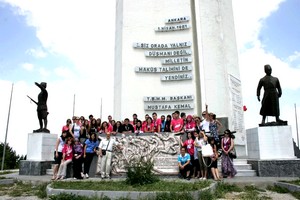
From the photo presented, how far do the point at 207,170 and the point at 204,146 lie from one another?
824 millimetres

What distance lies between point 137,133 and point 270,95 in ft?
15.6

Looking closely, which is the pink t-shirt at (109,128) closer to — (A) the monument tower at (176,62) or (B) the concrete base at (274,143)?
(A) the monument tower at (176,62)

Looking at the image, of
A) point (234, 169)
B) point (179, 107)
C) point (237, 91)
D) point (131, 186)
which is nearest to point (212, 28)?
point (237, 91)

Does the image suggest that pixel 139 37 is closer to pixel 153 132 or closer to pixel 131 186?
pixel 153 132

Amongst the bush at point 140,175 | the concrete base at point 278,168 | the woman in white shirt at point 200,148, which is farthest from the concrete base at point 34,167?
the concrete base at point 278,168

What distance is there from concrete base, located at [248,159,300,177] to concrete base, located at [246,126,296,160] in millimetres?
222

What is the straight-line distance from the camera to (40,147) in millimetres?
10719

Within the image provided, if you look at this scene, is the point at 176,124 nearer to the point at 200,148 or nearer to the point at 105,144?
the point at 200,148

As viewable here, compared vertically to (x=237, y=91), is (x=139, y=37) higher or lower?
higher

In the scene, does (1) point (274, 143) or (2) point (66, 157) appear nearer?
(1) point (274, 143)

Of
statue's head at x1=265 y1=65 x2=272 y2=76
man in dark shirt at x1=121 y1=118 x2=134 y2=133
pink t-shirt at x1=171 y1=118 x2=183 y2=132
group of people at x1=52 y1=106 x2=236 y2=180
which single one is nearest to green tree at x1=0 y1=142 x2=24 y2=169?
group of people at x1=52 y1=106 x2=236 y2=180

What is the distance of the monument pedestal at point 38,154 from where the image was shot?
10264 mm

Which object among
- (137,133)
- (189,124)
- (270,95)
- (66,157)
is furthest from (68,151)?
(270,95)

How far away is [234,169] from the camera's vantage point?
8469 millimetres
